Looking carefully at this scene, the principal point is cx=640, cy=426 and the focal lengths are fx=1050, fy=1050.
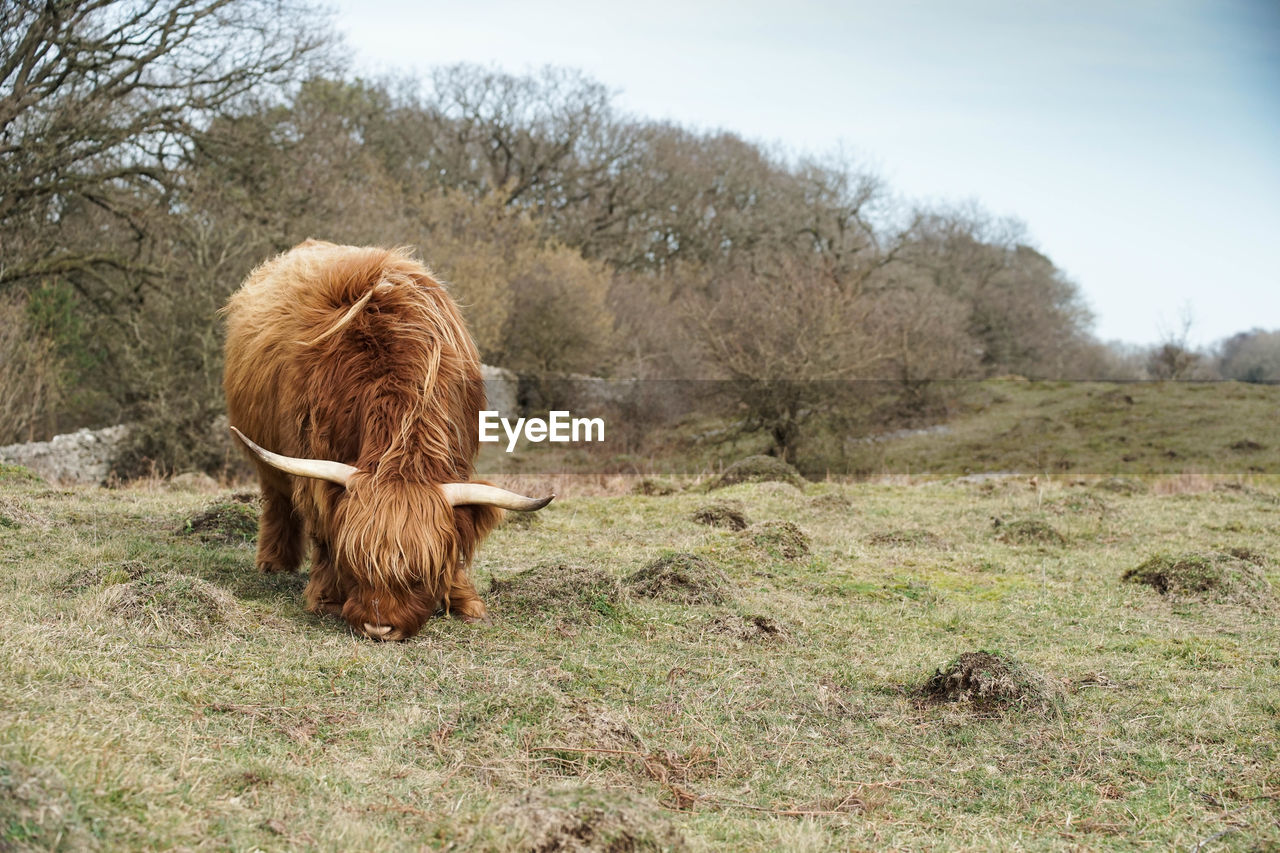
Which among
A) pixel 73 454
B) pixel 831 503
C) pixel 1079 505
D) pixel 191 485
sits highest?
pixel 1079 505

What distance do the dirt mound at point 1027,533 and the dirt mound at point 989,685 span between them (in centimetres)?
443

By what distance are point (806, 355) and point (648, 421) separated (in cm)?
692

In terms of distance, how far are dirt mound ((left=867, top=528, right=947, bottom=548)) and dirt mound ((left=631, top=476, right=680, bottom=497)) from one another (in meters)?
3.40

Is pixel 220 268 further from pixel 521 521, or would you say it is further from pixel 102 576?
pixel 102 576

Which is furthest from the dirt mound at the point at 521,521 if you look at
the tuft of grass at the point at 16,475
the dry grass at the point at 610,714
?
the tuft of grass at the point at 16,475

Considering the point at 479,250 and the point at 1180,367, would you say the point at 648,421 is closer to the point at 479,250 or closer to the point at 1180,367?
the point at 479,250

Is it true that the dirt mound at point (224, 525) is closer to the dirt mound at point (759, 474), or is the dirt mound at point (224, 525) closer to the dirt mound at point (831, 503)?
the dirt mound at point (831, 503)

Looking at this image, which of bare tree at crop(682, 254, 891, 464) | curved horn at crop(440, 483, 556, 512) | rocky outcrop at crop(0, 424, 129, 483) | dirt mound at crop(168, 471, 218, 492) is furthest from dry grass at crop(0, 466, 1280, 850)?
bare tree at crop(682, 254, 891, 464)

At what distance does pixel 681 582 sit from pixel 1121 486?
848 cm

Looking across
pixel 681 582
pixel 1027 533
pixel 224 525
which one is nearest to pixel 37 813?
pixel 681 582

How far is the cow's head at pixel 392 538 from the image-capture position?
488 cm

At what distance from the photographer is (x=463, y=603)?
5516 mm

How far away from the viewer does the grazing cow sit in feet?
16.2

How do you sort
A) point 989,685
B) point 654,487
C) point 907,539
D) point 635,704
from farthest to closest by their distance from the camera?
point 654,487 < point 907,539 < point 989,685 < point 635,704
